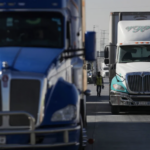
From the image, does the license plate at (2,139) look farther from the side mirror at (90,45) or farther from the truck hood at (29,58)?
the side mirror at (90,45)

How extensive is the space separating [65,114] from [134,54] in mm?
10982

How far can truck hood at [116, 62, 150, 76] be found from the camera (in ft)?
55.1

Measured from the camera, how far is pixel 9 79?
7164 mm

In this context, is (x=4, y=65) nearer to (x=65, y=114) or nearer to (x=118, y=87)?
(x=65, y=114)

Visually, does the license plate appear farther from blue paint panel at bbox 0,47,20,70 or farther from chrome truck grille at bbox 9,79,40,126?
blue paint panel at bbox 0,47,20,70

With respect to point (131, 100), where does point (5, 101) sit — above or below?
above

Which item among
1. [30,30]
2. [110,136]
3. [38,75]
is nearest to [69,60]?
[30,30]

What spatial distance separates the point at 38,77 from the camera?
23.7 ft

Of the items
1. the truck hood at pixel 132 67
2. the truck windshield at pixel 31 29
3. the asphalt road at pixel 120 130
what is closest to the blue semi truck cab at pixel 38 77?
the truck windshield at pixel 31 29

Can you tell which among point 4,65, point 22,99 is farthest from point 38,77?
point 4,65

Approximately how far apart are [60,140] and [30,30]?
2.42 m

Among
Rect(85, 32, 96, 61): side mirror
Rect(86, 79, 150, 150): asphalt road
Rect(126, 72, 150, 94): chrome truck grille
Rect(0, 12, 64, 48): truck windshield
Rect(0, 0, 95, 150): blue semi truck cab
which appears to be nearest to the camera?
Rect(0, 0, 95, 150): blue semi truck cab

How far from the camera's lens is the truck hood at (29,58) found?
24.5 feet

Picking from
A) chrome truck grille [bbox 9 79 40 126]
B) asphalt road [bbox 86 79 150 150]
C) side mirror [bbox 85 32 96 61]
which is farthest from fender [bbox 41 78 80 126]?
asphalt road [bbox 86 79 150 150]
